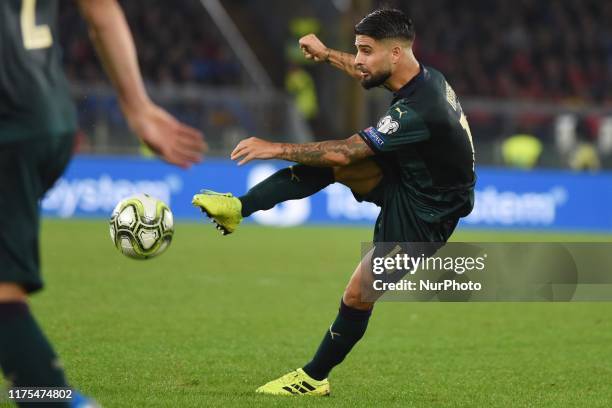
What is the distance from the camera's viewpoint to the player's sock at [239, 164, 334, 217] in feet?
17.7

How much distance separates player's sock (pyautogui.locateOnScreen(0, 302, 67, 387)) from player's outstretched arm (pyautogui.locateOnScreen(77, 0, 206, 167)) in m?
0.60

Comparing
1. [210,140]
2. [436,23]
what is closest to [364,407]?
[210,140]

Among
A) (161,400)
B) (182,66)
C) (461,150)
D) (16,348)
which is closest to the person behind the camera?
(16,348)

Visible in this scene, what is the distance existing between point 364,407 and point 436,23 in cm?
2069

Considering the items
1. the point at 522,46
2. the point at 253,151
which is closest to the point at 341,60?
the point at 253,151

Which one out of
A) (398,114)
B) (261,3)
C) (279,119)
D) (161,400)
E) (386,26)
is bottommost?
(161,400)

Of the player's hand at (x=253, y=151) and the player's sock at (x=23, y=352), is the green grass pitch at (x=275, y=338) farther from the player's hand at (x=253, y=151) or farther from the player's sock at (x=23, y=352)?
the player's sock at (x=23, y=352)

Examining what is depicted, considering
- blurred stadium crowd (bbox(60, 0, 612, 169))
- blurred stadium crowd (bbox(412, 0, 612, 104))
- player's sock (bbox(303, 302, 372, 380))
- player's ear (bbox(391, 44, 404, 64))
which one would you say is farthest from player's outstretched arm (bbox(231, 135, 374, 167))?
blurred stadium crowd (bbox(412, 0, 612, 104))

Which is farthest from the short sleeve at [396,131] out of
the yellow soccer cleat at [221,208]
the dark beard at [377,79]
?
the yellow soccer cleat at [221,208]

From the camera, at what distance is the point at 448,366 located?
633cm

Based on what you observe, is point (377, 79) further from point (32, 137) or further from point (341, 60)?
point (32, 137)

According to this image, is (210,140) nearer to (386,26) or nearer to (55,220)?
(55,220)

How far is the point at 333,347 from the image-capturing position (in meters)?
5.49

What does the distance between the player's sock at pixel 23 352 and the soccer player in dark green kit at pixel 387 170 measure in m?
2.07
